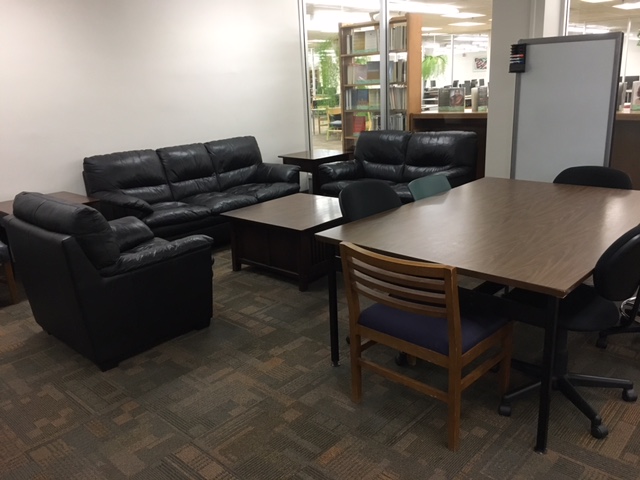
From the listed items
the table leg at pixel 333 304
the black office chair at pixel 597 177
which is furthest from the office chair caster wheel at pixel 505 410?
the black office chair at pixel 597 177

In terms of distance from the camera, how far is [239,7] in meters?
6.03

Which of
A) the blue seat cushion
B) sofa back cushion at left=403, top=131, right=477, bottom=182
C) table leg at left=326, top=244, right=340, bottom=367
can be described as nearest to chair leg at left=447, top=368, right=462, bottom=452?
the blue seat cushion

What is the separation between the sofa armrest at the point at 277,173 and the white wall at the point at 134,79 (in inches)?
27.5

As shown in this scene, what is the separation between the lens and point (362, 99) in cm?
665

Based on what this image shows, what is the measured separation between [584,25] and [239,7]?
372cm

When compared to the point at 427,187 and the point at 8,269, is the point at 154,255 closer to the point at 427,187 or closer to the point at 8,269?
the point at 8,269

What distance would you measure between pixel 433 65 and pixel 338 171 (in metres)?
1.80

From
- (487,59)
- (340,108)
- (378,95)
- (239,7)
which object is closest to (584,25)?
(487,59)

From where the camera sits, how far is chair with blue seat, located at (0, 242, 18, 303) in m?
3.68


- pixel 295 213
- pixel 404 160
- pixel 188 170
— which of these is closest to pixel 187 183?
pixel 188 170

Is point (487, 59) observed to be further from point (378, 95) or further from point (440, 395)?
point (440, 395)

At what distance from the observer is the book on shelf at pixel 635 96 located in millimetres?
4469

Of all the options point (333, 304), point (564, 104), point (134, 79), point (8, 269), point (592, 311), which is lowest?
point (8, 269)

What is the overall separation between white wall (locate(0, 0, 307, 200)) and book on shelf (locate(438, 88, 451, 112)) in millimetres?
1939
